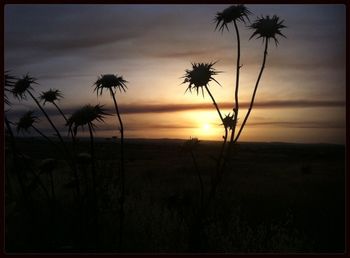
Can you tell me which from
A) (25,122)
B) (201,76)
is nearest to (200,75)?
(201,76)

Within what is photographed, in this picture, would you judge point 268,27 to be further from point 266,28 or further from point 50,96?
point 50,96

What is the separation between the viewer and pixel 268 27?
704cm

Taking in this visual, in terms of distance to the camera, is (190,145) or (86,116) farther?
(190,145)

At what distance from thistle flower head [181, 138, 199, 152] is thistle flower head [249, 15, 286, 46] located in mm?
2135

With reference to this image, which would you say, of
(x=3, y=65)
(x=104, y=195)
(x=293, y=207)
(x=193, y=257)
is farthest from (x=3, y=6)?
(x=293, y=207)

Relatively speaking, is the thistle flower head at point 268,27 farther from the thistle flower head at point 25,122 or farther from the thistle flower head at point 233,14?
the thistle flower head at point 25,122

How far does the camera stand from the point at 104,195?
26.7 ft

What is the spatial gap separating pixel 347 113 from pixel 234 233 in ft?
9.79

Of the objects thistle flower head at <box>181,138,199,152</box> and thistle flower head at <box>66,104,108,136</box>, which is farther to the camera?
thistle flower head at <box>181,138,199,152</box>

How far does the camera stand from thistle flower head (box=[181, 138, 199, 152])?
772cm

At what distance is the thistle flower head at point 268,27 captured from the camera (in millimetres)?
7059

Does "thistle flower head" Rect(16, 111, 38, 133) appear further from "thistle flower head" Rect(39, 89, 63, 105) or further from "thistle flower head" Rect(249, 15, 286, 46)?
"thistle flower head" Rect(249, 15, 286, 46)

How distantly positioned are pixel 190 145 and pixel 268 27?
2.45 m

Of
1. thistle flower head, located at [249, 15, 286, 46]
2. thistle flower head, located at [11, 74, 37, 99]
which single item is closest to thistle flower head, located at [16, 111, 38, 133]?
thistle flower head, located at [11, 74, 37, 99]
